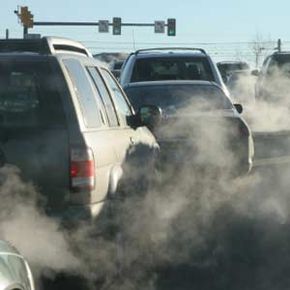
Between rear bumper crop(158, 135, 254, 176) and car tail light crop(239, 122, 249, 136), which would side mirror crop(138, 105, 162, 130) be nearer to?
rear bumper crop(158, 135, 254, 176)

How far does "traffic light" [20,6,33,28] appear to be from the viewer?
1442 inches

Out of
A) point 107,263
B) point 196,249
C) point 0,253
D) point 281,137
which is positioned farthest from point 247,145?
point 281,137

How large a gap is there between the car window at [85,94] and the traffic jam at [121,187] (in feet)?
0.05

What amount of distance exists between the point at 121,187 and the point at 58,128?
103 cm

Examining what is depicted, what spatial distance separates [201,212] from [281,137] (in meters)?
10.1

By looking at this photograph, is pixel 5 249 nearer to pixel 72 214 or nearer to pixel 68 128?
pixel 72 214

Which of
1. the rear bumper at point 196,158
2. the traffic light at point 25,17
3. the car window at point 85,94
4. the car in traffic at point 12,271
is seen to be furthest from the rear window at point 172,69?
the traffic light at point 25,17

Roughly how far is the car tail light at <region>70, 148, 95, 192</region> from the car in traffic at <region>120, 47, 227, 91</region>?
30.3ft

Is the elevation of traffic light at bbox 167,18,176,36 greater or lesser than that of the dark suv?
lesser

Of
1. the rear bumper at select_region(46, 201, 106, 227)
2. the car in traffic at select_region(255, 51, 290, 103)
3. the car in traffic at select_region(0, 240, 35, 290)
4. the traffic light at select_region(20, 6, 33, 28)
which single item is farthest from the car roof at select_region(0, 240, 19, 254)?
the traffic light at select_region(20, 6, 33, 28)

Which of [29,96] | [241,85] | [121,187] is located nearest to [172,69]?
[121,187]

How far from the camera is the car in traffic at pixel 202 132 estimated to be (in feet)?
33.6

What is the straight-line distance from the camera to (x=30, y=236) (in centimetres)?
543

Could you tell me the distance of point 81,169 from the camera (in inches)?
215
